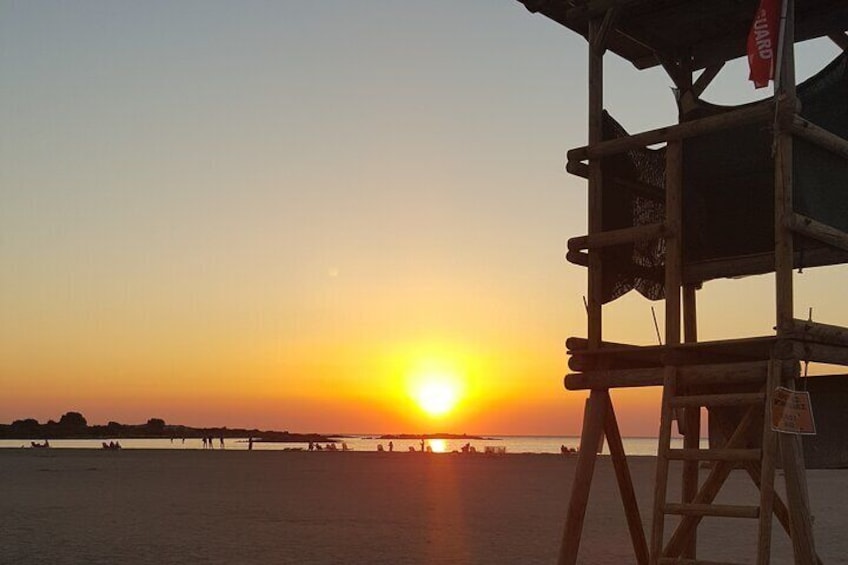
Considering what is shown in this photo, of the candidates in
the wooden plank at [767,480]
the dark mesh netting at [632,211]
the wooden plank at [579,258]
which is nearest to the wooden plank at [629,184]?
the dark mesh netting at [632,211]

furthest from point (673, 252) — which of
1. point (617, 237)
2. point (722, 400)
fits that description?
point (722, 400)

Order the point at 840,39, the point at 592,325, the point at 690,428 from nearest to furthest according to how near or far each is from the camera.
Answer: the point at 592,325, the point at 840,39, the point at 690,428

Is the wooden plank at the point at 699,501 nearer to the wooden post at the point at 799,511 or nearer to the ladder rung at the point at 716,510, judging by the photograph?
the ladder rung at the point at 716,510

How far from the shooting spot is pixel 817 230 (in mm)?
8703

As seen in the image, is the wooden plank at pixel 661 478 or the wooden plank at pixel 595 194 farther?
the wooden plank at pixel 595 194

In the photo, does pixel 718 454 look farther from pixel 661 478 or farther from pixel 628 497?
pixel 628 497

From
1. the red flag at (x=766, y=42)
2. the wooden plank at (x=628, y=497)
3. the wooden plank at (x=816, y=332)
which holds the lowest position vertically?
the wooden plank at (x=628, y=497)

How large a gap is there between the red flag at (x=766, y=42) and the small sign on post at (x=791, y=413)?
2.60 m

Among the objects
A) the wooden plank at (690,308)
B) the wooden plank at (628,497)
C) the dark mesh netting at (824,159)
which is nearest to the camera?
the dark mesh netting at (824,159)

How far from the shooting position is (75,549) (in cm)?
1647

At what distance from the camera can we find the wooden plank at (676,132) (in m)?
8.88

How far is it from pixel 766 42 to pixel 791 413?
3.09m

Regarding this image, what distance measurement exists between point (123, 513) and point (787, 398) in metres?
18.3

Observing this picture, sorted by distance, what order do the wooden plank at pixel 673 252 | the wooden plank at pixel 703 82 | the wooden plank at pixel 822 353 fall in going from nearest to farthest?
1. the wooden plank at pixel 822 353
2. the wooden plank at pixel 673 252
3. the wooden plank at pixel 703 82
